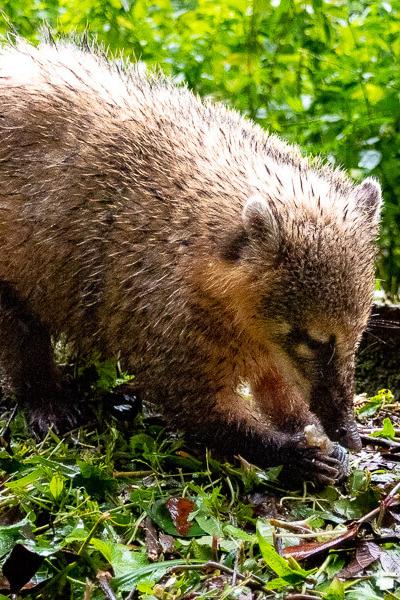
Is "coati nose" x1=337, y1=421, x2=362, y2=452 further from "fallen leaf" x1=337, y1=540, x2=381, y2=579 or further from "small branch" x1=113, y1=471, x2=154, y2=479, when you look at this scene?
"small branch" x1=113, y1=471, x2=154, y2=479

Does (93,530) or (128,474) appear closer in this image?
(93,530)

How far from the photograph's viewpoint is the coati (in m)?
3.93

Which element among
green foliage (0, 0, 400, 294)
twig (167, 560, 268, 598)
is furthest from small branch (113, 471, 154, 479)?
green foliage (0, 0, 400, 294)

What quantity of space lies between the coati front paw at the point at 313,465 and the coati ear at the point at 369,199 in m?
1.12

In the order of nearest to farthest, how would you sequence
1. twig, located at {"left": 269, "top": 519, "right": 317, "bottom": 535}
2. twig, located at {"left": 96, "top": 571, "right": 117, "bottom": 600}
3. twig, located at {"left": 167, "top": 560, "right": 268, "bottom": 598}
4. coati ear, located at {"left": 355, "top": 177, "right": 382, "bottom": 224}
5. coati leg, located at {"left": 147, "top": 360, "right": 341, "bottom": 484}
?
twig, located at {"left": 96, "top": 571, "right": 117, "bottom": 600}
twig, located at {"left": 167, "top": 560, "right": 268, "bottom": 598}
twig, located at {"left": 269, "top": 519, "right": 317, "bottom": 535}
coati leg, located at {"left": 147, "top": 360, "right": 341, "bottom": 484}
coati ear, located at {"left": 355, "top": 177, "right": 382, "bottom": 224}

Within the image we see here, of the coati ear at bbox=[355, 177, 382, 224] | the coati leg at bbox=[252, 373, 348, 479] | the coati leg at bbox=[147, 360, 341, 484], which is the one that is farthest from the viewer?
the coati leg at bbox=[252, 373, 348, 479]

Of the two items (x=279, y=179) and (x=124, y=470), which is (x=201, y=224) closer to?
(x=279, y=179)

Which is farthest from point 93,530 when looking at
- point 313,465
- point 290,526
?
point 313,465

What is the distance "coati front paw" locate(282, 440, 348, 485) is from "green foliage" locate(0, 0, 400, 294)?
2496 millimetres

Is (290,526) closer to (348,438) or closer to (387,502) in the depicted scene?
(387,502)

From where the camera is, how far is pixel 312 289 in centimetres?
383

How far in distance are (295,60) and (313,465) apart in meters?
3.64

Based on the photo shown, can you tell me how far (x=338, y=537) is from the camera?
3352 mm

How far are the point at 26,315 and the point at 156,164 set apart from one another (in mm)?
1086
